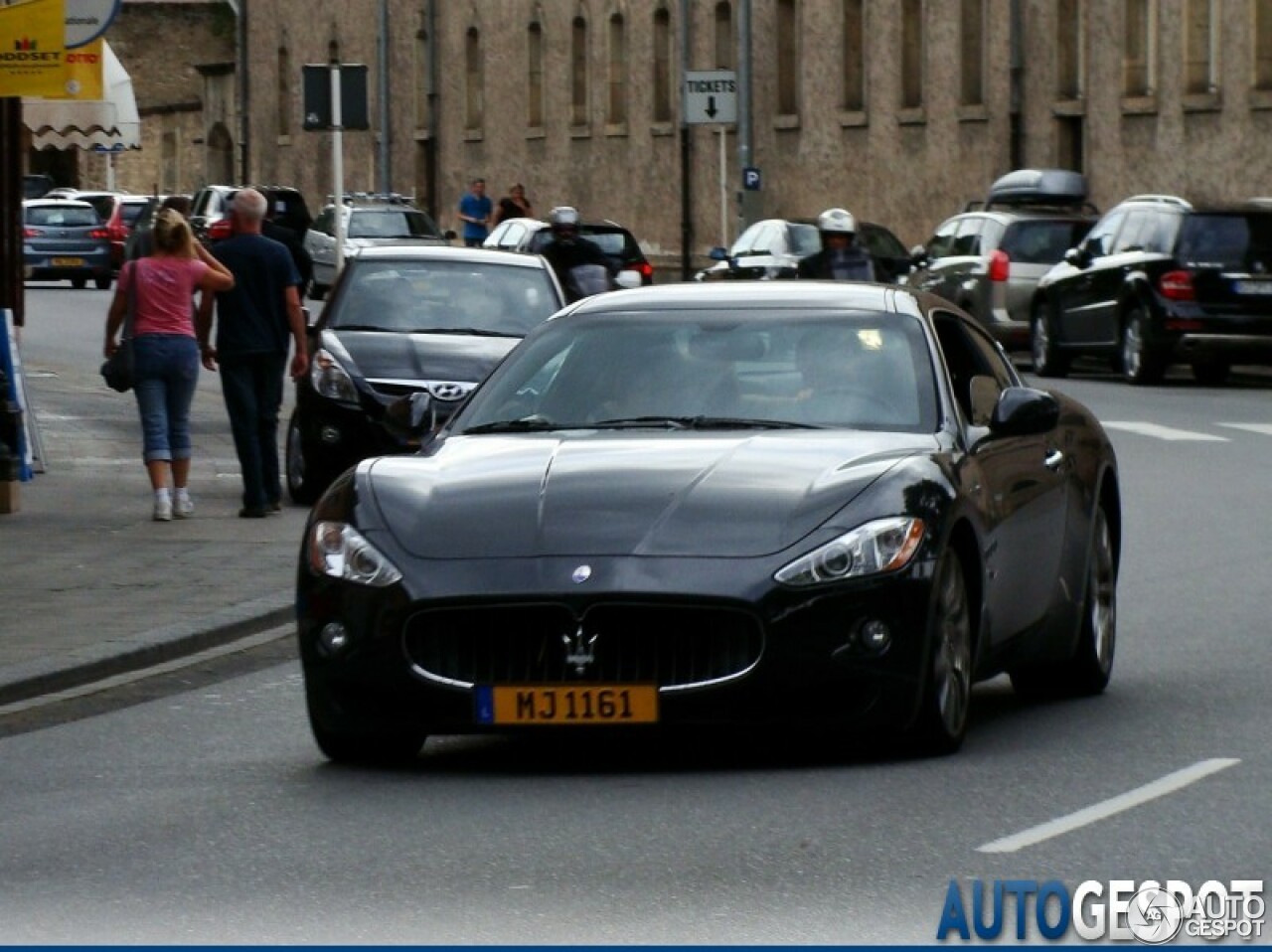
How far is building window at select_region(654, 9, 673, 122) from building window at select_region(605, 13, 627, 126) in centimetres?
167

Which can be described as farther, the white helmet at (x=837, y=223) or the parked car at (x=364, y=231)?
the parked car at (x=364, y=231)

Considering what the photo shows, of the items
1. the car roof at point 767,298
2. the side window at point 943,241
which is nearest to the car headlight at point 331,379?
the car roof at point 767,298

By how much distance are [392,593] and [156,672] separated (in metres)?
3.65

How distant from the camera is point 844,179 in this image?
55.8 metres

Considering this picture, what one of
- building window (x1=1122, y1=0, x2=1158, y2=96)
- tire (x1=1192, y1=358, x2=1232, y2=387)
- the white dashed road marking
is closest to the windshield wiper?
the white dashed road marking

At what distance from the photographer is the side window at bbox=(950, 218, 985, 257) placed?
37.6 m

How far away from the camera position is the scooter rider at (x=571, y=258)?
24562 millimetres

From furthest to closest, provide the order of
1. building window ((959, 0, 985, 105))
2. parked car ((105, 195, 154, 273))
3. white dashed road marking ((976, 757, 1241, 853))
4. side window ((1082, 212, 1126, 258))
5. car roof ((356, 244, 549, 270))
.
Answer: parked car ((105, 195, 154, 273)) → building window ((959, 0, 985, 105)) → side window ((1082, 212, 1126, 258)) → car roof ((356, 244, 549, 270)) → white dashed road marking ((976, 757, 1241, 853))

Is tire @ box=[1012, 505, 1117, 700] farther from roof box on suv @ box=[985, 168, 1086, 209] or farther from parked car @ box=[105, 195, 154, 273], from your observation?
parked car @ box=[105, 195, 154, 273]

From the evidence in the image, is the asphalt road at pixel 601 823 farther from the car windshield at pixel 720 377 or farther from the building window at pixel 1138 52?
the building window at pixel 1138 52

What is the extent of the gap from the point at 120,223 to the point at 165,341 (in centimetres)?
4520

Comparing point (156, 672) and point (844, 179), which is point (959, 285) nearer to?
point (844, 179)

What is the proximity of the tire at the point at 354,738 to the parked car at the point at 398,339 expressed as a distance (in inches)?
352

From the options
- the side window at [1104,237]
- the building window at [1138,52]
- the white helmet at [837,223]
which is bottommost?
the side window at [1104,237]
